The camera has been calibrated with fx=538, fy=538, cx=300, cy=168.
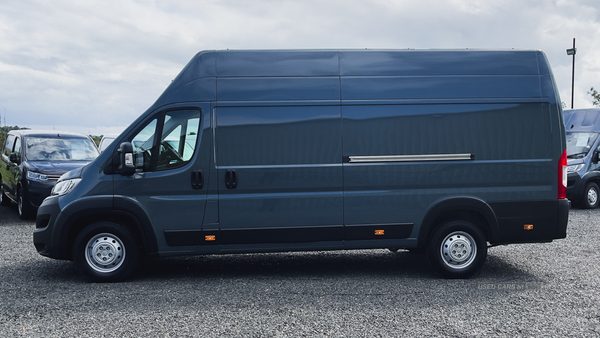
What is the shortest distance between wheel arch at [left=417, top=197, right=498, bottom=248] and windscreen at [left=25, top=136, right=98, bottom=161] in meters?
8.57

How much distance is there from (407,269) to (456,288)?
988mm

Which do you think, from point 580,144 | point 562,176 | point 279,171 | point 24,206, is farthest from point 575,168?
point 24,206

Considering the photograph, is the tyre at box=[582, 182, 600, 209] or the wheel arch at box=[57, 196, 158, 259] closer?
the wheel arch at box=[57, 196, 158, 259]

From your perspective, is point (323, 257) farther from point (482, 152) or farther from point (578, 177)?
point (578, 177)

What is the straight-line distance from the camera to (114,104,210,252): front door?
19.3 feet

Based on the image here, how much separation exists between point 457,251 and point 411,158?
4.03ft

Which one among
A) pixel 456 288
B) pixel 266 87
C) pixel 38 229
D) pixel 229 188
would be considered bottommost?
pixel 456 288

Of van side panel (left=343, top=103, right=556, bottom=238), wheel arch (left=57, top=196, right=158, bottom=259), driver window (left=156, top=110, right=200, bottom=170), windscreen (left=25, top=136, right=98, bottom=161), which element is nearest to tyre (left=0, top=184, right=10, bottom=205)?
windscreen (left=25, top=136, right=98, bottom=161)

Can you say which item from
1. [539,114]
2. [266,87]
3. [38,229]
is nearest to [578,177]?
[539,114]

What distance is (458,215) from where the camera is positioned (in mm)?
6297

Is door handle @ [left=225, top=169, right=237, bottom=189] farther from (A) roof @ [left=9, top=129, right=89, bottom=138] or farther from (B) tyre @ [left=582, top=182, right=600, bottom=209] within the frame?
(B) tyre @ [left=582, top=182, right=600, bottom=209]

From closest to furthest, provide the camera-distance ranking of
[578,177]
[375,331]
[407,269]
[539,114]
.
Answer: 1. [375,331]
2. [539,114]
3. [407,269]
4. [578,177]

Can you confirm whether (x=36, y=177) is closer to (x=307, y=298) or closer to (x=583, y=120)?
(x=307, y=298)

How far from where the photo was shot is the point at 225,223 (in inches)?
234
